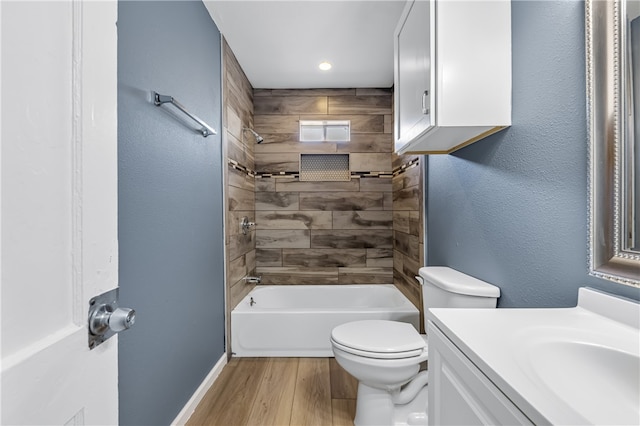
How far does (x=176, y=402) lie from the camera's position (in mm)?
1493

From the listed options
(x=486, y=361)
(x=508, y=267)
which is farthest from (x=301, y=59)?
(x=486, y=361)

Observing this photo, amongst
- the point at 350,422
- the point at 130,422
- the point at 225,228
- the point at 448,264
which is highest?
the point at 225,228

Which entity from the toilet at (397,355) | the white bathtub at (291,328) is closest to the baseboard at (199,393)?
the white bathtub at (291,328)

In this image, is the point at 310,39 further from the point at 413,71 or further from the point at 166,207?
the point at 166,207

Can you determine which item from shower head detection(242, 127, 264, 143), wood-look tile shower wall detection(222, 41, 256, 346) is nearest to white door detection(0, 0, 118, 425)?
wood-look tile shower wall detection(222, 41, 256, 346)

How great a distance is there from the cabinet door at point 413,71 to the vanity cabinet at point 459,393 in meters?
0.84

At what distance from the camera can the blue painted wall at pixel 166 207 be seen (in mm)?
1116

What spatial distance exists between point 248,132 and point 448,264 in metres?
2.01

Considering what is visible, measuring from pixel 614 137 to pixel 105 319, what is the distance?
1.22 metres

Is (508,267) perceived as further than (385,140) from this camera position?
No

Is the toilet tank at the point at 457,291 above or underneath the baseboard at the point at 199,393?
above

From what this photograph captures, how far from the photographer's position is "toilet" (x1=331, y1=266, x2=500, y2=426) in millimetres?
1361

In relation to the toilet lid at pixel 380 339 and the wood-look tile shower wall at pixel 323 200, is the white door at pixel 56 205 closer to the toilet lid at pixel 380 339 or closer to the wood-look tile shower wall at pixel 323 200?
the toilet lid at pixel 380 339

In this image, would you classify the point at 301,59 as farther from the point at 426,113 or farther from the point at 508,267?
the point at 508,267
